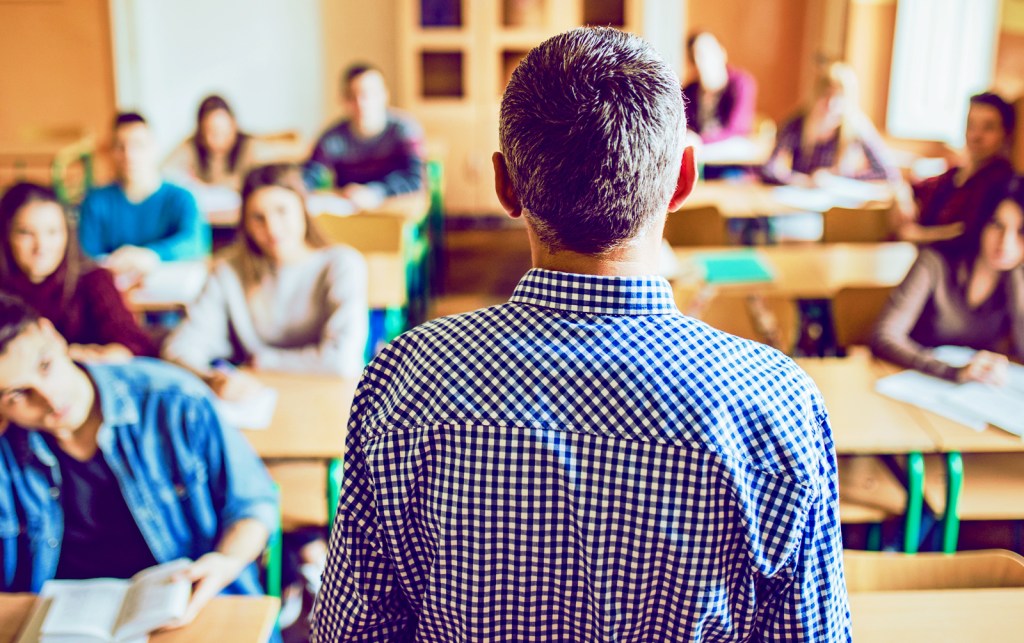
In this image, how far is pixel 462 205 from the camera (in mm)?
7086

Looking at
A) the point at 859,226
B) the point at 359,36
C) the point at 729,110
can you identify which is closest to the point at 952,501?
the point at 859,226

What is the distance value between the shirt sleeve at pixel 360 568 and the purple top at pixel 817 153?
458cm

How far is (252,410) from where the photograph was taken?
2490mm

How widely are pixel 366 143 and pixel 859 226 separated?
2.60 meters

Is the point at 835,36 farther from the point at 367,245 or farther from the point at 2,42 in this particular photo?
the point at 2,42

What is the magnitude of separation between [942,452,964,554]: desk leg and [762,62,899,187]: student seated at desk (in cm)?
295

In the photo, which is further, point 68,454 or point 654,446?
point 68,454

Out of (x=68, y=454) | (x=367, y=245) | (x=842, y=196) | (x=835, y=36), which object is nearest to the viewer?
(x=68, y=454)

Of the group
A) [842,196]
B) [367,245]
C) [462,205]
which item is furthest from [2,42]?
[842,196]

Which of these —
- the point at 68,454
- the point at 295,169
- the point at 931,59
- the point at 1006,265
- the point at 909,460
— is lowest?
the point at 909,460

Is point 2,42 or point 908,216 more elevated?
point 2,42

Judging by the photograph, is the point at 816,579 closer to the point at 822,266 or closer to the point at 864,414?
the point at 864,414

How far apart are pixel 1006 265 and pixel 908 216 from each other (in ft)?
4.86

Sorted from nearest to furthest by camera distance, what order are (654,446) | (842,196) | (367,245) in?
(654,446) < (367,245) < (842,196)
